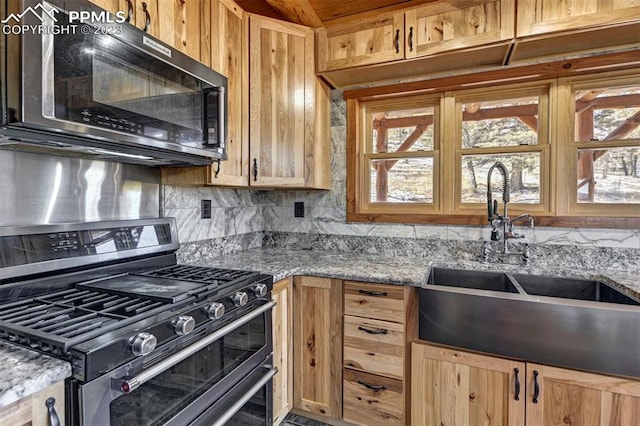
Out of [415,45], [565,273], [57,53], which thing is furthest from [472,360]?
[57,53]

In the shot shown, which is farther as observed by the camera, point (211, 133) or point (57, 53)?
point (211, 133)

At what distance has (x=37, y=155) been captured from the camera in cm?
Result: 125

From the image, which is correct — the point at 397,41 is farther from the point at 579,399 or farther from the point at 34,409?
the point at 34,409

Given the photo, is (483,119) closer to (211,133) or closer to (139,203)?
(211,133)

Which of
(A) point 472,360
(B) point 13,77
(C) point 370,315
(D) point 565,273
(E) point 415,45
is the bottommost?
(A) point 472,360

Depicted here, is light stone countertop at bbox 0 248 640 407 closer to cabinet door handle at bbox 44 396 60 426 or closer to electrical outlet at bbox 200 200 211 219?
cabinet door handle at bbox 44 396 60 426

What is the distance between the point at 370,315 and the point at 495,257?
2.87 feet

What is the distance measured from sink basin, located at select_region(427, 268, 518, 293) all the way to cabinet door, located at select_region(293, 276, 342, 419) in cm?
58

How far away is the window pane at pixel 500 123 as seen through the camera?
2.00 m

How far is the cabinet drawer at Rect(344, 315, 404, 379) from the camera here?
1.60 metres

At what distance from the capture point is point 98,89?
3.40 feet

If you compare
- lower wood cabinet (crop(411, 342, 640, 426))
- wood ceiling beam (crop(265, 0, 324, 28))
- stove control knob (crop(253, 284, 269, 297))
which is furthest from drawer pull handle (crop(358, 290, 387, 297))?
wood ceiling beam (crop(265, 0, 324, 28))

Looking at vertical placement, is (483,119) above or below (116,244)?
above
